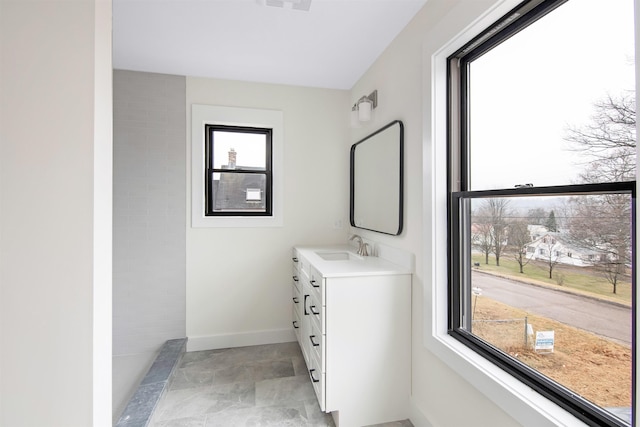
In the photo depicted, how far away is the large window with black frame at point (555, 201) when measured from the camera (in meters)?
0.92

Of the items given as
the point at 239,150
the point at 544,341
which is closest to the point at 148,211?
the point at 239,150

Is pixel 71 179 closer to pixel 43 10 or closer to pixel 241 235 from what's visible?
pixel 43 10

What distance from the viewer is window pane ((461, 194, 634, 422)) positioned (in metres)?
0.92

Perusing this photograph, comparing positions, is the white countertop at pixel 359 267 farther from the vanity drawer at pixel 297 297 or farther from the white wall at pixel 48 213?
the white wall at pixel 48 213

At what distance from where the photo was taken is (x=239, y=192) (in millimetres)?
2885

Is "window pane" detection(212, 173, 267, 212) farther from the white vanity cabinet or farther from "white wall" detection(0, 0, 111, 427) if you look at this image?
"white wall" detection(0, 0, 111, 427)

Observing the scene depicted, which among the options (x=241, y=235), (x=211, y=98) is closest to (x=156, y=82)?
(x=211, y=98)

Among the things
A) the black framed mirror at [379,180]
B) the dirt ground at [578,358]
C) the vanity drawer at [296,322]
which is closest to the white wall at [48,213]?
the dirt ground at [578,358]

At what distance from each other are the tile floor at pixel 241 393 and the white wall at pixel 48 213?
1.28 meters

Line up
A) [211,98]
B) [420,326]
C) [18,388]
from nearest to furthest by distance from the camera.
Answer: [18,388]
[420,326]
[211,98]

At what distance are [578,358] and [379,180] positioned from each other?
5.01 feet

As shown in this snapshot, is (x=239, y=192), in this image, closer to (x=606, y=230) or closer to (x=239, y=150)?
(x=239, y=150)

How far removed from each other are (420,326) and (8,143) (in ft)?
6.28

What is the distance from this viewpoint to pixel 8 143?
77 cm
